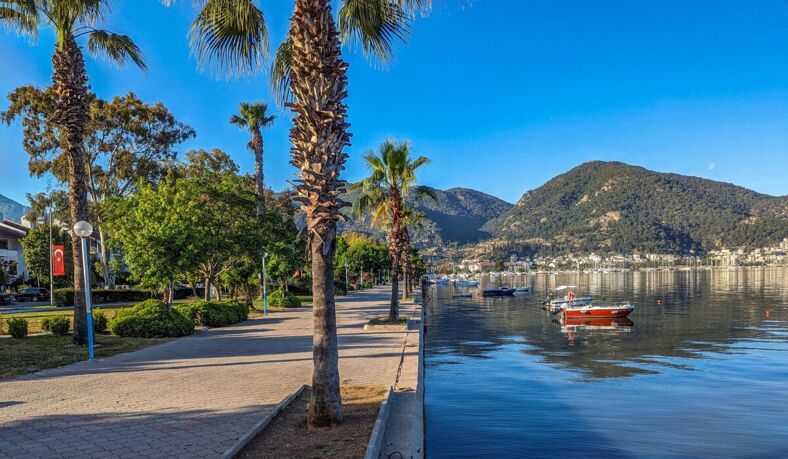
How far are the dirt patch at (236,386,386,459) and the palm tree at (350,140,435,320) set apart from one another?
14478 mm

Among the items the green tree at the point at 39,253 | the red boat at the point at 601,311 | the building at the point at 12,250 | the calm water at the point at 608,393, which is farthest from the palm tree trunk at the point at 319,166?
the building at the point at 12,250

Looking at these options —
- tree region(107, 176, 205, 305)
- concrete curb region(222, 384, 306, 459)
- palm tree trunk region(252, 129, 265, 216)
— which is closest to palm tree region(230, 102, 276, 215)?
palm tree trunk region(252, 129, 265, 216)

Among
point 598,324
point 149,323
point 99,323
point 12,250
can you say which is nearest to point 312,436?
point 149,323

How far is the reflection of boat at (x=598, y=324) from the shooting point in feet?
106

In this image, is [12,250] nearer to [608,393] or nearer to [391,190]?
[391,190]

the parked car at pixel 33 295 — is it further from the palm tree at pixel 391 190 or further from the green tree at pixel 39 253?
the palm tree at pixel 391 190

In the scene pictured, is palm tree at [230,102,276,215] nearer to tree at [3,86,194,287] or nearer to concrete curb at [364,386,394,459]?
tree at [3,86,194,287]

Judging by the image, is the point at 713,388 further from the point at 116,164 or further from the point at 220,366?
the point at 116,164

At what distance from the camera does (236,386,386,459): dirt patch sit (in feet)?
20.5

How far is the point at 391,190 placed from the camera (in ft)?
80.1

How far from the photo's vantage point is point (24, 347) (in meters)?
15.5

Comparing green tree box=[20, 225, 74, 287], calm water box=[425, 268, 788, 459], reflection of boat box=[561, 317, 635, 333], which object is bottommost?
reflection of boat box=[561, 317, 635, 333]

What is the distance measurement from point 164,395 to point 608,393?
36.8 feet

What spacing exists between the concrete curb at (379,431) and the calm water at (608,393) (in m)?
2.32
